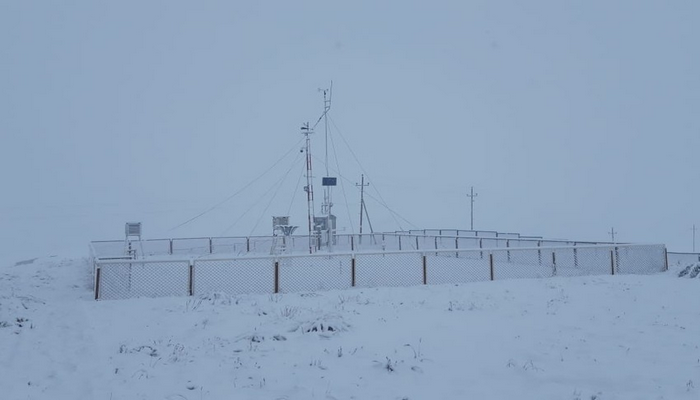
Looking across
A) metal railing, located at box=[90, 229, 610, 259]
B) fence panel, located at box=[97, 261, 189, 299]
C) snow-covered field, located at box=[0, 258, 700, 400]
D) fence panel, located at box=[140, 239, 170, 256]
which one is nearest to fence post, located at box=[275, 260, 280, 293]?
snow-covered field, located at box=[0, 258, 700, 400]

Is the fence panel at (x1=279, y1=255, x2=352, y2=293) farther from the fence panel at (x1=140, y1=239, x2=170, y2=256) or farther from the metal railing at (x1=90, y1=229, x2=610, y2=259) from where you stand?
the fence panel at (x1=140, y1=239, x2=170, y2=256)

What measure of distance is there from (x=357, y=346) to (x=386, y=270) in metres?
7.53

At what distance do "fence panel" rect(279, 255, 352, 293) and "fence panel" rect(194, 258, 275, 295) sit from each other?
498 mm

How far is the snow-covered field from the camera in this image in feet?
21.9

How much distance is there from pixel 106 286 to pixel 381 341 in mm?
8653

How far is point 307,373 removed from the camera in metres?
7.29

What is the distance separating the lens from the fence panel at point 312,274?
15.2 metres

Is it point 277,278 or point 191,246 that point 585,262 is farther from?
point 191,246

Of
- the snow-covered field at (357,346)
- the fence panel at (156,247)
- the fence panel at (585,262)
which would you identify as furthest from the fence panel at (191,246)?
the fence panel at (585,262)

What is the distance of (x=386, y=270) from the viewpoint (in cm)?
1616

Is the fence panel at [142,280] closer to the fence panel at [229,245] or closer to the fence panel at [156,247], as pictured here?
the fence panel at [229,245]

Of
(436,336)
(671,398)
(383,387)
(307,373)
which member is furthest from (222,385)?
(671,398)

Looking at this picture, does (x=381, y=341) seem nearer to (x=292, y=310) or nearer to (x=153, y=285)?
(x=292, y=310)

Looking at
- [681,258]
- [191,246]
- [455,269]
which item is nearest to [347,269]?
[455,269]
